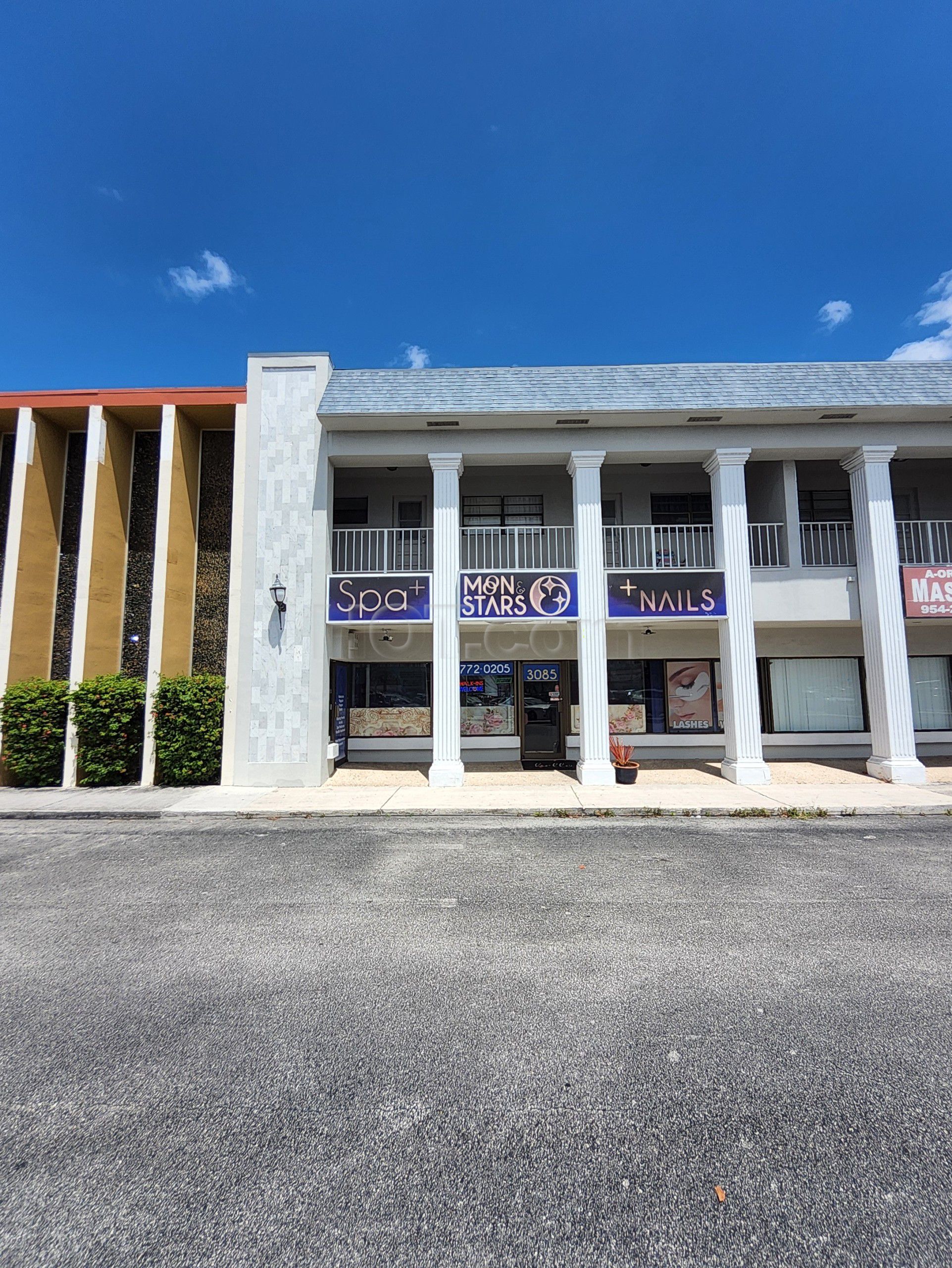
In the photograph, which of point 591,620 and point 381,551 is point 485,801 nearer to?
point 591,620

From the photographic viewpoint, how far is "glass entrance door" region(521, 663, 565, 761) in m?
14.3

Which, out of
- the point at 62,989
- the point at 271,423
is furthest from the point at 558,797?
the point at 271,423

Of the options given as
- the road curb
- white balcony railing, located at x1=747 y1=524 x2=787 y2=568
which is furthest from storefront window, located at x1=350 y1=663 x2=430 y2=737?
white balcony railing, located at x1=747 y1=524 x2=787 y2=568

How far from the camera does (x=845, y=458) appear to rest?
42.1 ft

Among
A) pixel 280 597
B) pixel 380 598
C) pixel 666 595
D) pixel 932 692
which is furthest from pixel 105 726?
pixel 932 692

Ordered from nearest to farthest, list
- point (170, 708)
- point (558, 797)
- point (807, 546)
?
point (558, 797)
point (170, 708)
point (807, 546)

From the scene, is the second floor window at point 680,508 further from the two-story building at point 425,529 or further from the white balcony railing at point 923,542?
the white balcony railing at point 923,542

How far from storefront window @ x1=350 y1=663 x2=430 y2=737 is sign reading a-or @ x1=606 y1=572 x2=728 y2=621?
5500 mm

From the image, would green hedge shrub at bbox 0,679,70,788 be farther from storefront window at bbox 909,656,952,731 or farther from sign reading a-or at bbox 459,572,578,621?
storefront window at bbox 909,656,952,731

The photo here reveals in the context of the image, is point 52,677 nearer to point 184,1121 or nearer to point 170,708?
point 170,708

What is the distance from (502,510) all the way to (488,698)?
5.03 meters

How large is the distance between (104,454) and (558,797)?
1212 cm

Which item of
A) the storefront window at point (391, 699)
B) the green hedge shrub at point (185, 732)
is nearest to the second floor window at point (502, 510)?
the storefront window at point (391, 699)

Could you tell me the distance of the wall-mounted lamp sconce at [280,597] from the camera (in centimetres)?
1179
